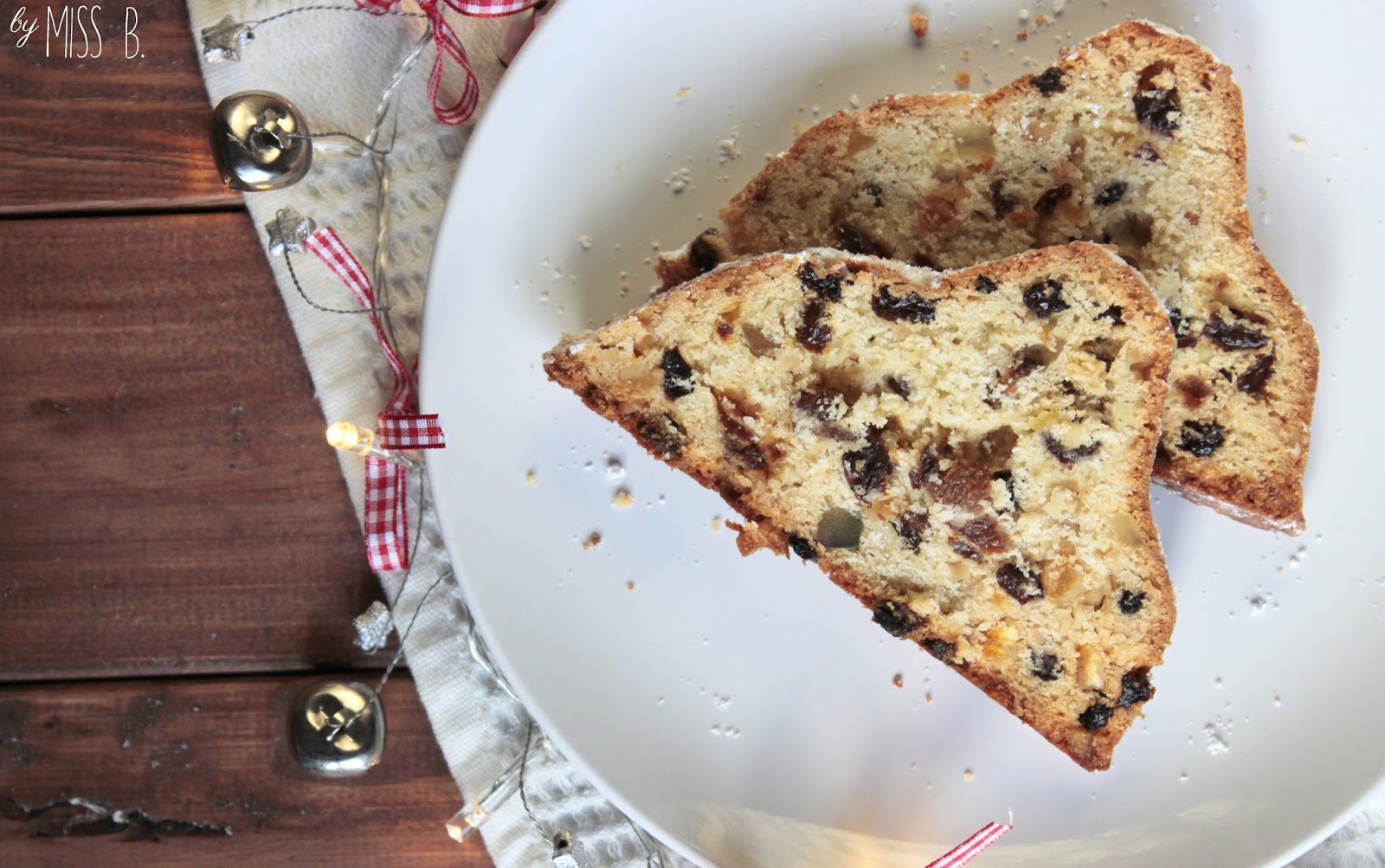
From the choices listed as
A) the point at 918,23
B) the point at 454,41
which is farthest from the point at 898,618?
the point at 454,41

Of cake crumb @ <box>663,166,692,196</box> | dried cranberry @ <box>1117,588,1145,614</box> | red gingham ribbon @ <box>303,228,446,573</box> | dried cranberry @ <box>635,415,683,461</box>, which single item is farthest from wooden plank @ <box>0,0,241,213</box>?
dried cranberry @ <box>1117,588,1145,614</box>

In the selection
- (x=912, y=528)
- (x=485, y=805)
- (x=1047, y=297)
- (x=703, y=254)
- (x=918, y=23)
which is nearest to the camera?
(x=1047, y=297)

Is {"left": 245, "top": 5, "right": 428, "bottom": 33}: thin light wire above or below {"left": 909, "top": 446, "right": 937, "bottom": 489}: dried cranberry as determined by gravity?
above

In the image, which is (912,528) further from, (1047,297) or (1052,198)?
(1052,198)

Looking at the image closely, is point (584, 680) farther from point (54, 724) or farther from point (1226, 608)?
point (1226, 608)

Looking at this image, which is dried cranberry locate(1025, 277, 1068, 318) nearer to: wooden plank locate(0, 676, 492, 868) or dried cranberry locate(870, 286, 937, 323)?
dried cranberry locate(870, 286, 937, 323)

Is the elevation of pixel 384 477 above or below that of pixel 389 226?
below
